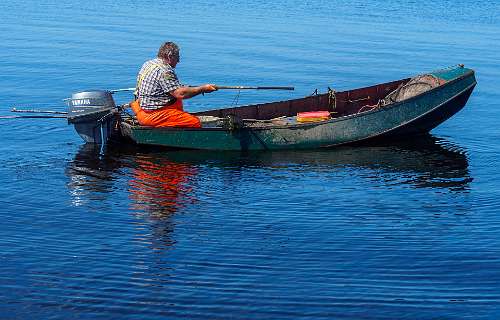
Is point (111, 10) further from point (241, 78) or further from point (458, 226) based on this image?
point (458, 226)

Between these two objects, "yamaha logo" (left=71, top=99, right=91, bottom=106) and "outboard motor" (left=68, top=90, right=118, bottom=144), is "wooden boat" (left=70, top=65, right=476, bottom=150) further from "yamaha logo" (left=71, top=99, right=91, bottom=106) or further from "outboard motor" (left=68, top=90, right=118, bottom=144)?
"yamaha logo" (left=71, top=99, right=91, bottom=106)

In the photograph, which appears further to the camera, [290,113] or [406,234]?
[290,113]

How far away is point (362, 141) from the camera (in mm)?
15406

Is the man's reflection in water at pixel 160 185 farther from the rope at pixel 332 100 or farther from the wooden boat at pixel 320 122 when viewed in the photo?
the rope at pixel 332 100

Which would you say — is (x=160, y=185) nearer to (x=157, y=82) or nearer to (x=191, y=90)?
(x=191, y=90)

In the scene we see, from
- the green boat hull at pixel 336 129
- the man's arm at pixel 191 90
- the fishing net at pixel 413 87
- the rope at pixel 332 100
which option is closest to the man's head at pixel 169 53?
the man's arm at pixel 191 90

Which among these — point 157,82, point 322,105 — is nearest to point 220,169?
point 157,82

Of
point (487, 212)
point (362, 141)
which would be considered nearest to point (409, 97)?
point (362, 141)

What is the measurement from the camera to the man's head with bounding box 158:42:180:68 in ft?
45.2

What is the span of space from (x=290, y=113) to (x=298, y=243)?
6623mm

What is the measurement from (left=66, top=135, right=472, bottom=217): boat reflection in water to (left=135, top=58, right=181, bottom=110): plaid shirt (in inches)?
42.9

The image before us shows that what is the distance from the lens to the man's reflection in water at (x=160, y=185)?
11.7 meters

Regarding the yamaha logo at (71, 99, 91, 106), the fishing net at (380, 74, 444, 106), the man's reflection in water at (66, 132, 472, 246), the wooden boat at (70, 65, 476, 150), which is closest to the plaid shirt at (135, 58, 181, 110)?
the wooden boat at (70, 65, 476, 150)

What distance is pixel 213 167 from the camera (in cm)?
1402
